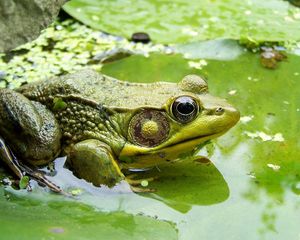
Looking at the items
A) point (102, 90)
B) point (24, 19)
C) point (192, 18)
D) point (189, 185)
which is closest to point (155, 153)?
point (189, 185)

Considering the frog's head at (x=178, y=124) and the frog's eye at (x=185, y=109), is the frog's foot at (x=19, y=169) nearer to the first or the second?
the frog's head at (x=178, y=124)

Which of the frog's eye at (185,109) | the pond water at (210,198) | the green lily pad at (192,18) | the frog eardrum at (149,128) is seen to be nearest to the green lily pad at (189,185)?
the pond water at (210,198)

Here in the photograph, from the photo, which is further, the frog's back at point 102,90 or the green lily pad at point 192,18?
the green lily pad at point 192,18

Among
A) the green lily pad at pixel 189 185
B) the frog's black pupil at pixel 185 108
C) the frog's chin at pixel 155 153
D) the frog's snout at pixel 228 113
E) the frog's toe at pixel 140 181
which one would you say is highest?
the frog's black pupil at pixel 185 108

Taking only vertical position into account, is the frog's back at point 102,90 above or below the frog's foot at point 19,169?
above

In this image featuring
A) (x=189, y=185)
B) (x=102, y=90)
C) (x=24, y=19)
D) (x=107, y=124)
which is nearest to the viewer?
(x=189, y=185)

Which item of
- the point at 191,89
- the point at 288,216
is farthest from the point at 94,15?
the point at 288,216

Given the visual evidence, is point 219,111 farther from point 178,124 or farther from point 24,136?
point 24,136
